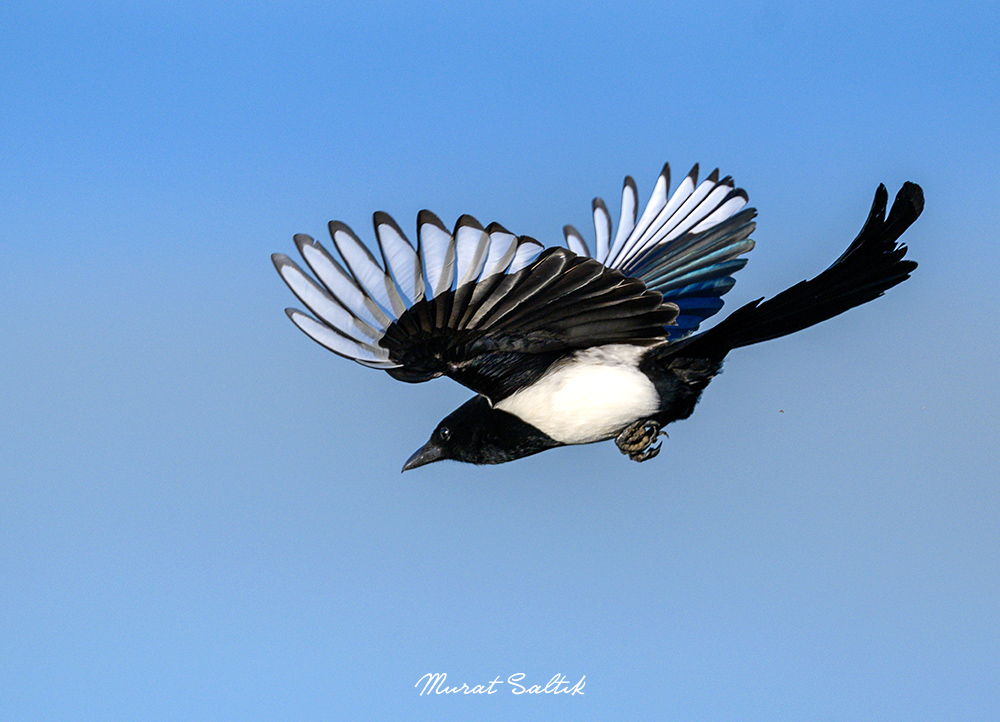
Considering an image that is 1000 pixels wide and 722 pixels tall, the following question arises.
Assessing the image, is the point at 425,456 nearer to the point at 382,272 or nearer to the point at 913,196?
the point at 382,272

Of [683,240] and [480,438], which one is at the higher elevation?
[683,240]

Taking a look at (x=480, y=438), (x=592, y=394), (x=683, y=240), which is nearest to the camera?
(x=592, y=394)

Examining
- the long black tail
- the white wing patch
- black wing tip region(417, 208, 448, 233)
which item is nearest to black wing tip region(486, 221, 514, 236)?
the white wing patch

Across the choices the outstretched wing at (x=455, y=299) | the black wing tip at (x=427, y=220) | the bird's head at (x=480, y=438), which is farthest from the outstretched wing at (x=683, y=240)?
the black wing tip at (x=427, y=220)

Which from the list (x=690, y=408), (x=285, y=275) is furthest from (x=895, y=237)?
(x=285, y=275)

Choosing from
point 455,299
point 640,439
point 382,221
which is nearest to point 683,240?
point 640,439

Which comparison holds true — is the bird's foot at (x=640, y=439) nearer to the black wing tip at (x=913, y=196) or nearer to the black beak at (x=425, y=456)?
the black beak at (x=425, y=456)

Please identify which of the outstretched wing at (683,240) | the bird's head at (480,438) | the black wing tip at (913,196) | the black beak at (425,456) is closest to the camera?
the black wing tip at (913,196)

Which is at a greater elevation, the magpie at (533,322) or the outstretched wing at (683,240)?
the outstretched wing at (683,240)
